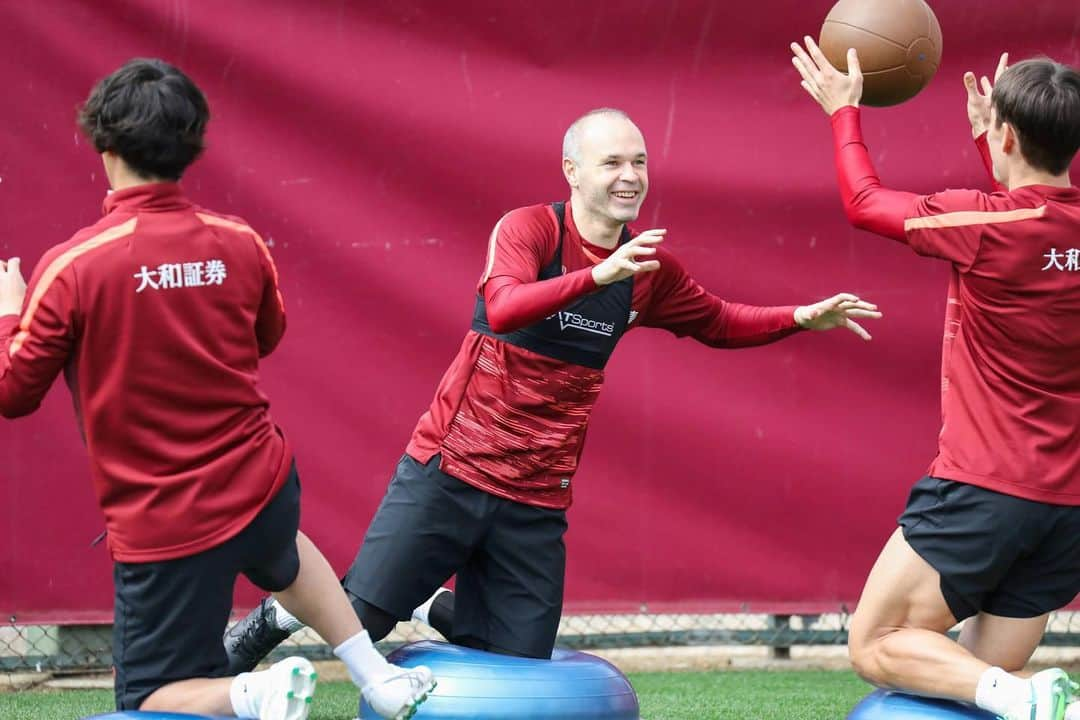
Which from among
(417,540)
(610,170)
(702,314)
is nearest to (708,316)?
(702,314)

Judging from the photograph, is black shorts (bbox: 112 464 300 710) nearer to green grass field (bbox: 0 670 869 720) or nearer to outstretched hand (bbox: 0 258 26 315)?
outstretched hand (bbox: 0 258 26 315)

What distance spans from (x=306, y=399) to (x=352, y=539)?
593mm

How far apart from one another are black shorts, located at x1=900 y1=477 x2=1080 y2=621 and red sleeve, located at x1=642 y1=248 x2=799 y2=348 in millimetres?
864

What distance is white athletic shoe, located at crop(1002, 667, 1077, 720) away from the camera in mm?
3740

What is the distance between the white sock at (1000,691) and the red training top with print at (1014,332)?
470mm

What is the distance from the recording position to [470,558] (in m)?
4.70

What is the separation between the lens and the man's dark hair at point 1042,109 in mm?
3891

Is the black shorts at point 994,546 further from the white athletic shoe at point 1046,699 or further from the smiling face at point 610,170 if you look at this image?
the smiling face at point 610,170

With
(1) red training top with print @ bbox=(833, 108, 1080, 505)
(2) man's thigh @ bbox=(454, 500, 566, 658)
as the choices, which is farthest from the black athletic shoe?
(1) red training top with print @ bbox=(833, 108, 1080, 505)

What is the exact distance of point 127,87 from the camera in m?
3.51

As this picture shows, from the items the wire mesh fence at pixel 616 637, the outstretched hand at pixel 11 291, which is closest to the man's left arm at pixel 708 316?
the wire mesh fence at pixel 616 637

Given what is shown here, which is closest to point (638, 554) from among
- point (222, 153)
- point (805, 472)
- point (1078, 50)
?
point (805, 472)

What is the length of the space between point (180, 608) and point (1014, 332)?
223 cm

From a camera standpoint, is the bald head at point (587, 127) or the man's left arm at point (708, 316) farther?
the man's left arm at point (708, 316)
